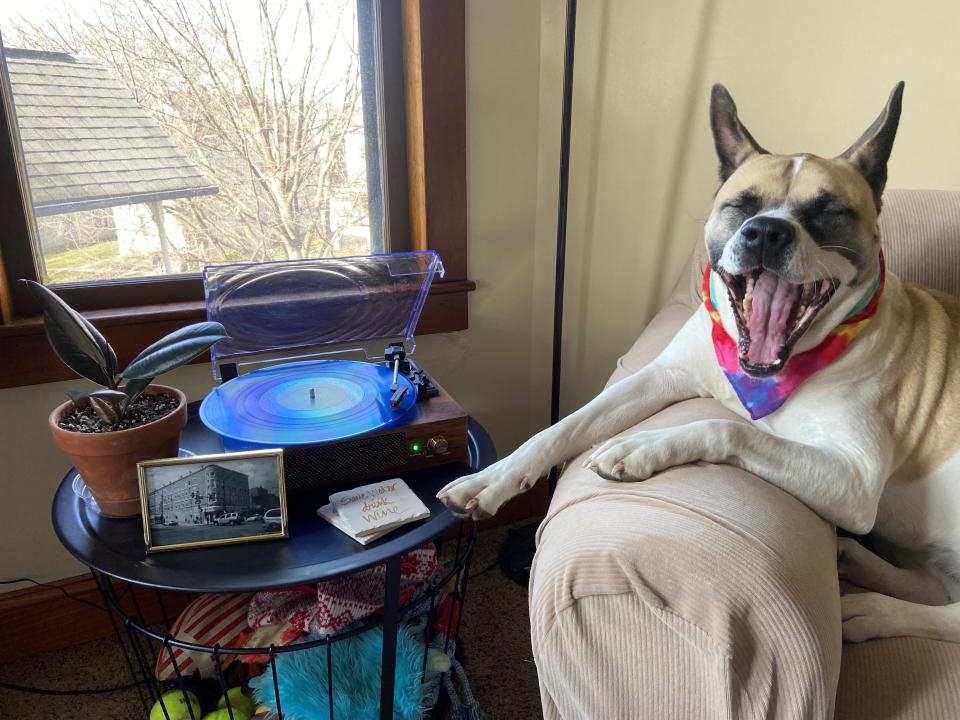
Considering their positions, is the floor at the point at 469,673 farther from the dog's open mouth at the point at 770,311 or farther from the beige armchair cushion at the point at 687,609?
the dog's open mouth at the point at 770,311

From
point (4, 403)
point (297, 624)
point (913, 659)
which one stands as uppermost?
Answer: point (4, 403)

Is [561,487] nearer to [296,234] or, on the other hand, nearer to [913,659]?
[913,659]

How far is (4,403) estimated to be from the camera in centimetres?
128

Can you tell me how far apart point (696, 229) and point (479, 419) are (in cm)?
75

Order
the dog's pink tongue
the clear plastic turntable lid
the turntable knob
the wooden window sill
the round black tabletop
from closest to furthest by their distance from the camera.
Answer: the round black tabletop, the dog's pink tongue, the turntable knob, the clear plastic turntable lid, the wooden window sill

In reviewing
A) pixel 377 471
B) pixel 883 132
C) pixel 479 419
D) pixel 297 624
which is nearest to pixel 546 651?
pixel 377 471

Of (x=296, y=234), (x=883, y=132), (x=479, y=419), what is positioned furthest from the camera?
(x=479, y=419)

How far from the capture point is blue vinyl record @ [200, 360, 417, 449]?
97 cm

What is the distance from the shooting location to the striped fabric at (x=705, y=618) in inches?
25.6

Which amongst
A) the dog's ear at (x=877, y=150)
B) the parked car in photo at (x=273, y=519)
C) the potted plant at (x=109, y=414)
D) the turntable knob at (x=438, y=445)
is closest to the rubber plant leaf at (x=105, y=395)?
the potted plant at (x=109, y=414)

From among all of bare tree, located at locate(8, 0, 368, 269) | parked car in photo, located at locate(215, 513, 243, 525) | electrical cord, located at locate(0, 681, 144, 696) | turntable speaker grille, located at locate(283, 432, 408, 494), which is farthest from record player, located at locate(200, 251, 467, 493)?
electrical cord, located at locate(0, 681, 144, 696)

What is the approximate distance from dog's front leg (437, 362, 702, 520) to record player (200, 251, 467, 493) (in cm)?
12

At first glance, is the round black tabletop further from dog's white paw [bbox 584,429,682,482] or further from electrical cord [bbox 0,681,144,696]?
electrical cord [bbox 0,681,144,696]

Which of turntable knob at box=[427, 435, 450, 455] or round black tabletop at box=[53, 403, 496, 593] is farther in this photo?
turntable knob at box=[427, 435, 450, 455]
